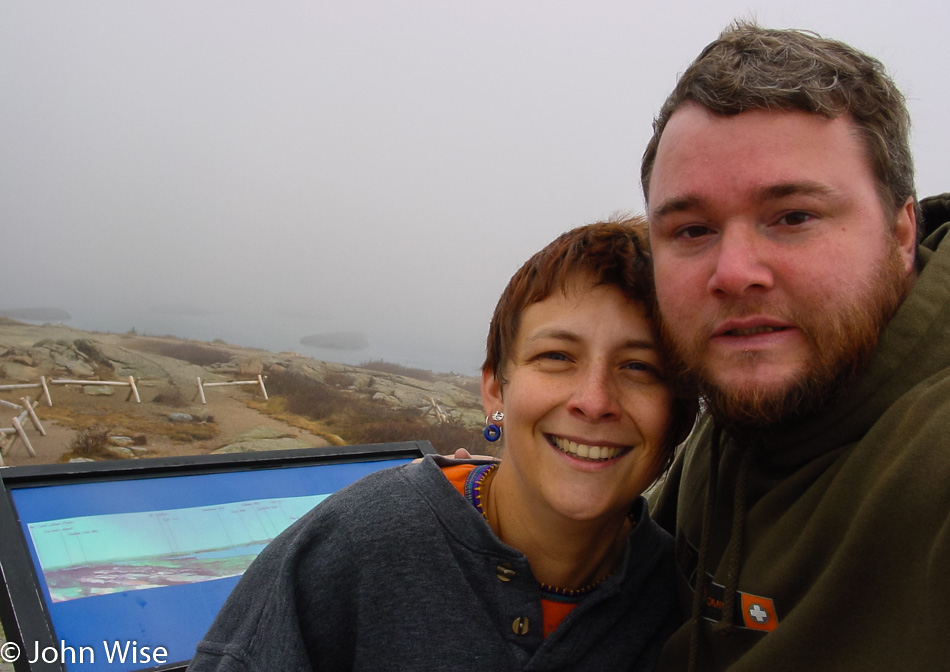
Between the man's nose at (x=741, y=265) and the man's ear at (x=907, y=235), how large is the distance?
384 mm

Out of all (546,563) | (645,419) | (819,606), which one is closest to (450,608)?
(546,563)

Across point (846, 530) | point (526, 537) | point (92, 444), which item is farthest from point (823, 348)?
point (92, 444)

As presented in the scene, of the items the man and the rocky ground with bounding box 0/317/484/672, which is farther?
the rocky ground with bounding box 0/317/484/672

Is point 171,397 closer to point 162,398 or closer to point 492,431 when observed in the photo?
point 162,398

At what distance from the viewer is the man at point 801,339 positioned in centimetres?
119

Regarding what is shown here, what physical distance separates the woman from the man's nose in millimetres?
258

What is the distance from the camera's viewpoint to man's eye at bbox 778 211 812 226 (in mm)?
1468

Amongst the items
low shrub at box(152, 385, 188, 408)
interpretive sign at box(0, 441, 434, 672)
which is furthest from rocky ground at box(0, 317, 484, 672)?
interpretive sign at box(0, 441, 434, 672)

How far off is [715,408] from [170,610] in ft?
6.67

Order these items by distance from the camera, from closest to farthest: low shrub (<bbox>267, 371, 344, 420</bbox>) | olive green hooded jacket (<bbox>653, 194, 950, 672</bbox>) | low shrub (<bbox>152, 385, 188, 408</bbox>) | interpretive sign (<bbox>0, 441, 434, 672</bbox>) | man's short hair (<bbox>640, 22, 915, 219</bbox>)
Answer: olive green hooded jacket (<bbox>653, 194, 950, 672</bbox>) < man's short hair (<bbox>640, 22, 915, 219</bbox>) < interpretive sign (<bbox>0, 441, 434, 672</bbox>) < low shrub (<bbox>267, 371, 344, 420</bbox>) < low shrub (<bbox>152, 385, 188, 408</bbox>)

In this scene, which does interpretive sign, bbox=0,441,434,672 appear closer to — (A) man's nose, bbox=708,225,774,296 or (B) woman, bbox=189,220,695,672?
(B) woman, bbox=189,220,695,672

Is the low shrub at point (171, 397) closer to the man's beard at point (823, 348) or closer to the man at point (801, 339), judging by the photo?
the man at point (801, 339)

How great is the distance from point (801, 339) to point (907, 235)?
431 mm

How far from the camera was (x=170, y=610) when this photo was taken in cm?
246
